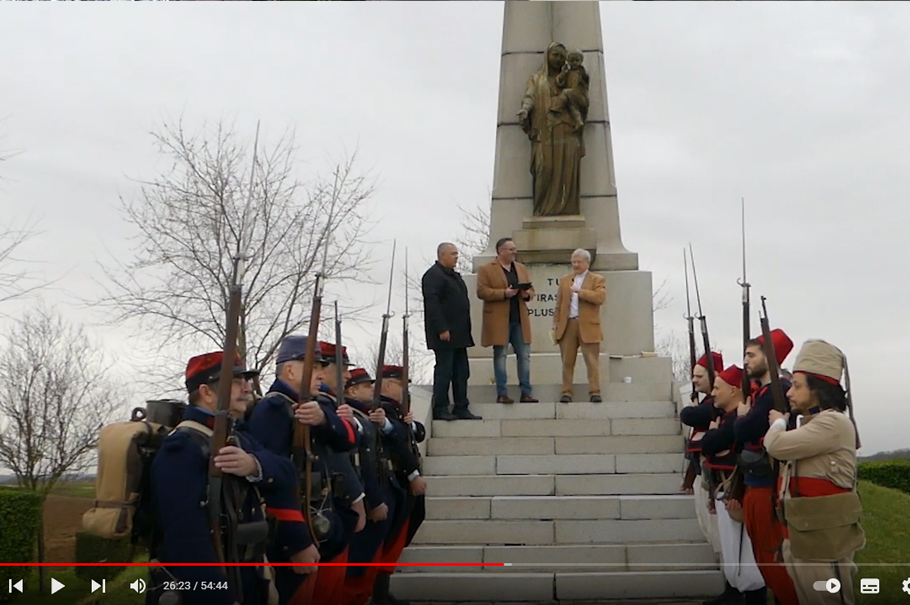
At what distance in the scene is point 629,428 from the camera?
474 inches

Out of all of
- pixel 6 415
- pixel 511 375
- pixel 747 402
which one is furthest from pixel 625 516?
pixel 6 415

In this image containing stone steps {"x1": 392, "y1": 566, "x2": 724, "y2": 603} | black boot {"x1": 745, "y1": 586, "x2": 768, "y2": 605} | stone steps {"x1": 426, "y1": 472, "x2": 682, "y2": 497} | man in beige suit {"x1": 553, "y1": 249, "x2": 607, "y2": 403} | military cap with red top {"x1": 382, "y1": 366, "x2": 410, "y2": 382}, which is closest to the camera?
black boot {"x1": 745, "y1": 586, "x2": 768, "y2": 605}

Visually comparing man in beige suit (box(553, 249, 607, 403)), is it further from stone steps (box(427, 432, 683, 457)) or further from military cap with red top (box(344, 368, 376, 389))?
military cap with red top (box(344, 368, 376, 389))

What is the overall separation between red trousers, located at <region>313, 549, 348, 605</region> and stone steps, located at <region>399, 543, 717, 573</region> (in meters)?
2.47

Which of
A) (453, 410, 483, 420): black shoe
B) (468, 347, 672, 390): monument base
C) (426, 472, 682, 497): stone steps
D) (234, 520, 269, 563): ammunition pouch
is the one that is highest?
(468, 347, 672, 390): monument base

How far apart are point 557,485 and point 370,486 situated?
3.17 meters

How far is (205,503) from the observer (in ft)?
16.9

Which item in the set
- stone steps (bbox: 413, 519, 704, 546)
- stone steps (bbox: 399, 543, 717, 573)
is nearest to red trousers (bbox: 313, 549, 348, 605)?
stone steps (bbox: 399, 543, 717, 573)

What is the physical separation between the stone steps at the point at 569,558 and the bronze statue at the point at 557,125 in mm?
6425

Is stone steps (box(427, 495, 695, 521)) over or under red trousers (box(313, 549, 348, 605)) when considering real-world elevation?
over

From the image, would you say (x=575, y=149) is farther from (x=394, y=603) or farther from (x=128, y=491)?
(x=128, y=491)

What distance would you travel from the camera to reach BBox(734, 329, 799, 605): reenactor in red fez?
23.7ft

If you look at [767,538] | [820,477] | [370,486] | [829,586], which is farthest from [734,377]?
[370,486]

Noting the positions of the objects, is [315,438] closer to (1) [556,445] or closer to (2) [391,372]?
(2) [391,372]
